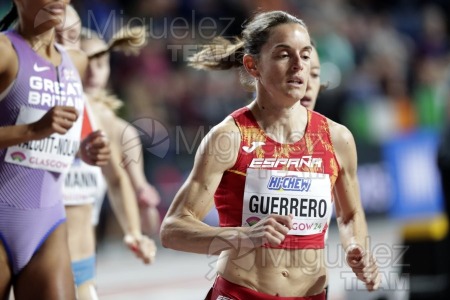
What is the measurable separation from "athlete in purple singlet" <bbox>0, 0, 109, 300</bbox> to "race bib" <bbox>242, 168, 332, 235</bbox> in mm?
830

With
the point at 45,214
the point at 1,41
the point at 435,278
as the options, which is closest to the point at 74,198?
the point at 45,214

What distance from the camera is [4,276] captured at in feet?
12.9

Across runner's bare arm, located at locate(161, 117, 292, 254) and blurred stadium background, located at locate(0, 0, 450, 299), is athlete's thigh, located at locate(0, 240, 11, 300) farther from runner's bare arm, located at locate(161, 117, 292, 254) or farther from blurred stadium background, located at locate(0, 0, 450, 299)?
blurred stadium background, located at locate(0, 0, 450, 299)

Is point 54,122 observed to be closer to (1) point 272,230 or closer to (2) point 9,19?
(2) point 9,19

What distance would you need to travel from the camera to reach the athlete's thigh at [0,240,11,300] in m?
3.93

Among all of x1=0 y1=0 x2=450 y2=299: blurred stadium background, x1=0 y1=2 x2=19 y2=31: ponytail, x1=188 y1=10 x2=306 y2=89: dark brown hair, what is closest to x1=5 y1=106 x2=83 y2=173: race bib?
x1=0 y1=2 x2=19 y2=31: ponytail

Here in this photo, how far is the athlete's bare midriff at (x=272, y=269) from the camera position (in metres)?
3.76

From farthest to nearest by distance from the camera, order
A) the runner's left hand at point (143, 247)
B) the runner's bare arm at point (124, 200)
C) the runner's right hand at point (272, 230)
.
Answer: the runner's bare arm at point (124, 200)
the runner's left hand at point (143, 247)
the runner's right hand at point (272, 230)

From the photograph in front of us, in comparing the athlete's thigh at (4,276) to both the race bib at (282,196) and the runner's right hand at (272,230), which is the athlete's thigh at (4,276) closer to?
the race bib at (282,196)

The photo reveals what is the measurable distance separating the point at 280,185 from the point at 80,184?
1889 mm

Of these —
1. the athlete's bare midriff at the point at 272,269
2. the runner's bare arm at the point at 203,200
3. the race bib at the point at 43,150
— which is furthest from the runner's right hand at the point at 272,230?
the race bib at the point at 43,150

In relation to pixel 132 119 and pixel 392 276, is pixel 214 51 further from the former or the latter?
pixel 132 119

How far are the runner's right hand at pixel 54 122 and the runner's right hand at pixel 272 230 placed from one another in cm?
96

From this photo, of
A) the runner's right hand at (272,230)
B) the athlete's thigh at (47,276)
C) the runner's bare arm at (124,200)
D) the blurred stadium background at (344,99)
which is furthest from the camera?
the blurred stadium background at (344,99)
